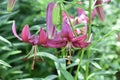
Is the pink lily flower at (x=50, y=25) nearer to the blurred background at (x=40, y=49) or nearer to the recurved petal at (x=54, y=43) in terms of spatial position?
the recurved petal at (x=54, y=43)

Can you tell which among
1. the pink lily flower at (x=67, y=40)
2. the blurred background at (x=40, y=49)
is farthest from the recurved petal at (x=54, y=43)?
the blurred background at (x=40, y=49)

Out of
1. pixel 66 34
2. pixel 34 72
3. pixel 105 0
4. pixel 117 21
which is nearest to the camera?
pixel 66 34

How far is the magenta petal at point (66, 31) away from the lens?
47.3 inches

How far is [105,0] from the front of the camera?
154 centimetres

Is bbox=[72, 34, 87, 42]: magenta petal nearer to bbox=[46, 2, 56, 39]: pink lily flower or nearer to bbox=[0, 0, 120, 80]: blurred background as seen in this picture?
bbox=[46, 2, 56, 39]: pink lily flower

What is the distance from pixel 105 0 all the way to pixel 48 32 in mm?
363

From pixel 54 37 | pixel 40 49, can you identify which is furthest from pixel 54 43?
pixel 40 49

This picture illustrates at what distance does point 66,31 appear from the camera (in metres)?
1.22

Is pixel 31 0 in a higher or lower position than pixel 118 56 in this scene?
higher

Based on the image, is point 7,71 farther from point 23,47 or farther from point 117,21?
point 117,21

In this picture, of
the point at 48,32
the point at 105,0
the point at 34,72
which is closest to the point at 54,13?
the point at 48,32

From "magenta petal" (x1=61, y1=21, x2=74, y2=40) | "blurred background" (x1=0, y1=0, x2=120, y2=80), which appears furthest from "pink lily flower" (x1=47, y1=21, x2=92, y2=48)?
"blurred background" (x1=0, y1=0, x2=120, y2=80)

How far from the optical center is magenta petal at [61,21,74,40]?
1.20 metres

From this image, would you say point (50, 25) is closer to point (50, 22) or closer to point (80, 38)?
point (50, 22)
